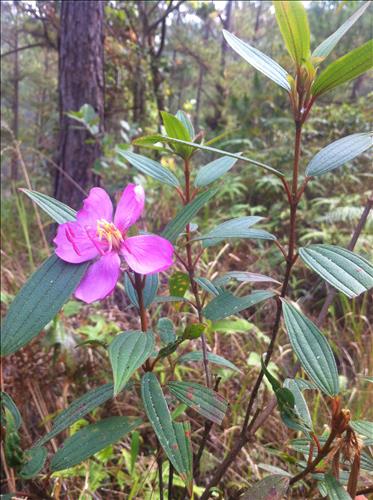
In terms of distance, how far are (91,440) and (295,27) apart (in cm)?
53

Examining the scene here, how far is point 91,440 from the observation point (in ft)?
1.71

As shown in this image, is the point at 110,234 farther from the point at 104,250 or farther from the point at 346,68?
the point at 346,68

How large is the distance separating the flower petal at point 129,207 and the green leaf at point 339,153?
213 mm

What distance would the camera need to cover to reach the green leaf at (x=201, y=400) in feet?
1.55

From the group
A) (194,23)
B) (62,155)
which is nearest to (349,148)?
(62,155)

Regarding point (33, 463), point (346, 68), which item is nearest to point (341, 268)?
point (346, 68)

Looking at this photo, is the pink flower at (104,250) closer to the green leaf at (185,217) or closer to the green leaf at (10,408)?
the green leaf at (185,217)

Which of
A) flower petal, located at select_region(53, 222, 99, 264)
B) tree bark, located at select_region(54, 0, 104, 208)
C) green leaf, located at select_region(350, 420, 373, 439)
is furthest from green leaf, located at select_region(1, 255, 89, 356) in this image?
tree bark, located at select_region(54, 0, 104, 208)

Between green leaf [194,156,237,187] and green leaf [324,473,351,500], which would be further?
green leaf [194,156,237,187]

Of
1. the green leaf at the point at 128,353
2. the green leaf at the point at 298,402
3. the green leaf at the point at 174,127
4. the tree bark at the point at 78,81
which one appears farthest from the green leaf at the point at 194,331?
the tree bark at the point at 78,81

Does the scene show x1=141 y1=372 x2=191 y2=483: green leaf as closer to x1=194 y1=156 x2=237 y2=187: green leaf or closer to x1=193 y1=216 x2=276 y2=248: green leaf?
x1=193 y1=216 x2=276 y2=248: green leaf

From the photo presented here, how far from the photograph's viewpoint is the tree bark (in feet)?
7.27

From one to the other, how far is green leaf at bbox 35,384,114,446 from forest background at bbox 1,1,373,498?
174 mm

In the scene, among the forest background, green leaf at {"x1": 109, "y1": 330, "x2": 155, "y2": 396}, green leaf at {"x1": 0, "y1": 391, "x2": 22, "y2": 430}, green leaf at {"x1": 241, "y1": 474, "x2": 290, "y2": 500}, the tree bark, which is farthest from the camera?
the tree bark
